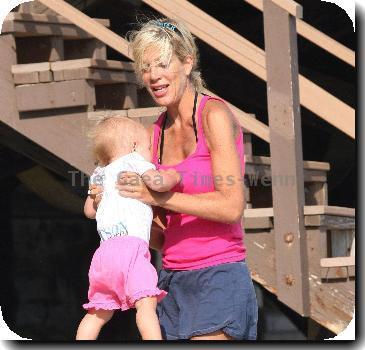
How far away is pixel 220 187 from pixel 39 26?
249 cm

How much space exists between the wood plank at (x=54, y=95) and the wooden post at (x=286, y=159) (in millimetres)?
949

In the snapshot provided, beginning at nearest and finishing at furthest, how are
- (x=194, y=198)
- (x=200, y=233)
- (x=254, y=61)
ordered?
1. (x=194, y=198)
2. (x=200, y=233)
3. (x=254, y=61)

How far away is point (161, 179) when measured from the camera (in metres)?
4.14

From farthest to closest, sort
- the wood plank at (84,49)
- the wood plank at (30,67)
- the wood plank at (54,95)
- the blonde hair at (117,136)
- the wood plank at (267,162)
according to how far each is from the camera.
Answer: the wood plank at (84,49)
the wood plank at (30,67)
the wood plank at (54,95)
the wood plank at (267,162)
the blonde hair at (117,136)

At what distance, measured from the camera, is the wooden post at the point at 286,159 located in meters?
5.77

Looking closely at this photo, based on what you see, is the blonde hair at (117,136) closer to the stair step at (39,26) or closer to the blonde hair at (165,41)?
the blonde hair at (165,41)

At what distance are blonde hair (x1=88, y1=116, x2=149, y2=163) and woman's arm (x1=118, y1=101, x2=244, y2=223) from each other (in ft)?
1.12

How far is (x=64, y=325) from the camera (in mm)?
9867

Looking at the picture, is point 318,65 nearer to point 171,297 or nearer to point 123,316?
point 123,316

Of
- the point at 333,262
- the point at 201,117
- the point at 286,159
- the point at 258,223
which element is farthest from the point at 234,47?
the point at 201,117

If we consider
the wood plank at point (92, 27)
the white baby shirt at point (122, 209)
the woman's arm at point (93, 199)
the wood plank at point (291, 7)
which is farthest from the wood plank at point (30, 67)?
the white baby shirt at point (122, 209)

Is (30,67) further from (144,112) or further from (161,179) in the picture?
(161,179)

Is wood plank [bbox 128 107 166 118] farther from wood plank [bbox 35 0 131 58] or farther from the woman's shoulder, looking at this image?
the woman's shoulder

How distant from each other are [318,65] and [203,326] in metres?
5.73
